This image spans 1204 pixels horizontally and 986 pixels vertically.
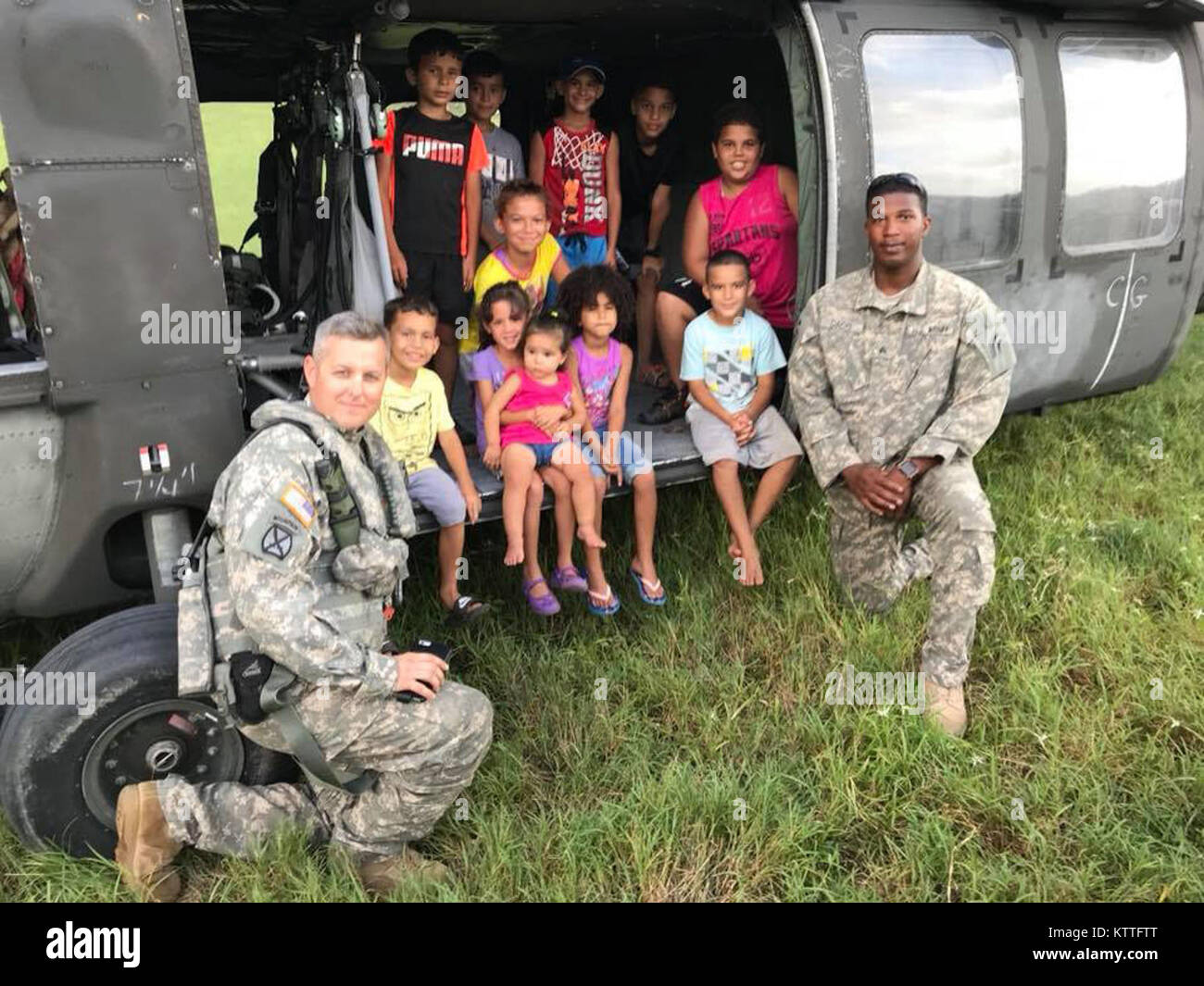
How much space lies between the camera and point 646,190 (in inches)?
221

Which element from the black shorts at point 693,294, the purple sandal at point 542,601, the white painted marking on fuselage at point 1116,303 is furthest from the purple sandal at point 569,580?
the white painted marking on fuselage at point 1116,303

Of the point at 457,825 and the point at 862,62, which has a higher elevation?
the point at 862,62

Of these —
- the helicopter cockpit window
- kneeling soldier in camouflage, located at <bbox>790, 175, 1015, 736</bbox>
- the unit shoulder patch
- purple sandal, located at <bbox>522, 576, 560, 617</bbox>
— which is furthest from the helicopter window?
the unit shoulder patch

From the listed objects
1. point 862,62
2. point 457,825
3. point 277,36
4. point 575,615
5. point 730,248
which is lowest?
point 457,825

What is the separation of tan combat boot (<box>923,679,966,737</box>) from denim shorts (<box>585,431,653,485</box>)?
3.89 feet

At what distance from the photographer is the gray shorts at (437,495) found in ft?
Result: 11.4

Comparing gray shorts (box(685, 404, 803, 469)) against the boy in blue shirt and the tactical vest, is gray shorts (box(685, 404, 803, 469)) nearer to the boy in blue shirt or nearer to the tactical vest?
the boy in blue shirt

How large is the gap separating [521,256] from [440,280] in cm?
34

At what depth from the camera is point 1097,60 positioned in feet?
14.9

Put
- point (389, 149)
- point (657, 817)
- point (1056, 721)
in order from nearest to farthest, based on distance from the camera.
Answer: point (657, 817) → point (1056, 721) → point (389, 149)

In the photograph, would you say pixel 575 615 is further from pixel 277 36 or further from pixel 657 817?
pixel 277 36

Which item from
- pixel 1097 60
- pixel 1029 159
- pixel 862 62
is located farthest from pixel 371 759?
pixel 1097 60
